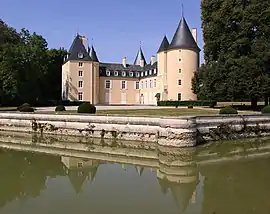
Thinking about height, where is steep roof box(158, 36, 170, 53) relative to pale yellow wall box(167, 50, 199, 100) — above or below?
above

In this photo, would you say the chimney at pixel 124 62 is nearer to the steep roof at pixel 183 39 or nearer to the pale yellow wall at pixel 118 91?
the pale yellow wall at pixel 118 91

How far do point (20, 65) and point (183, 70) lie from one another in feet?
53.8

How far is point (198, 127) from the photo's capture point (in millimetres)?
12875

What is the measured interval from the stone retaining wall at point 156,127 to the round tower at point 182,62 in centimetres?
2124

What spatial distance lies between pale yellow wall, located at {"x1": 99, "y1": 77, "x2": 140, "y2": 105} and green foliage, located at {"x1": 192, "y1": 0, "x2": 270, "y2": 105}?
21233 millimetres

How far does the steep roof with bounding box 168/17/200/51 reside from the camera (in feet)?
118

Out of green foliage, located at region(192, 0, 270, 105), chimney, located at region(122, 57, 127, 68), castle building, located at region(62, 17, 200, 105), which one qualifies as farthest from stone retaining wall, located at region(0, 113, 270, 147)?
chimney, located at region(122, 57, 127, 68)

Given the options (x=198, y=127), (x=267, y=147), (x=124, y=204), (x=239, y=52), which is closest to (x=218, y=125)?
(x=198, y=127)

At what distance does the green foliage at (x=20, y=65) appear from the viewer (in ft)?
99.6

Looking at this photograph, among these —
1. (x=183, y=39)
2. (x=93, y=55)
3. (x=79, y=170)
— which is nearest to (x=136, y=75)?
(x=93, y=55)

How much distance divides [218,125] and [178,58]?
916 inches

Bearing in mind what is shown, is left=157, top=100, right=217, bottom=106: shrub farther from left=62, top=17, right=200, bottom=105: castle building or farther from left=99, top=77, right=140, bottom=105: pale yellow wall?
left=99, top=77, right=140, bottom=105: pale yellow wall

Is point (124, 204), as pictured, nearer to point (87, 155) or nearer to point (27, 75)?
point (87, 155)

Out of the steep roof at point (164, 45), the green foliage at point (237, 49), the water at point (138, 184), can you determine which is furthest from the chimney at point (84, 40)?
the water at point (138, 184)
